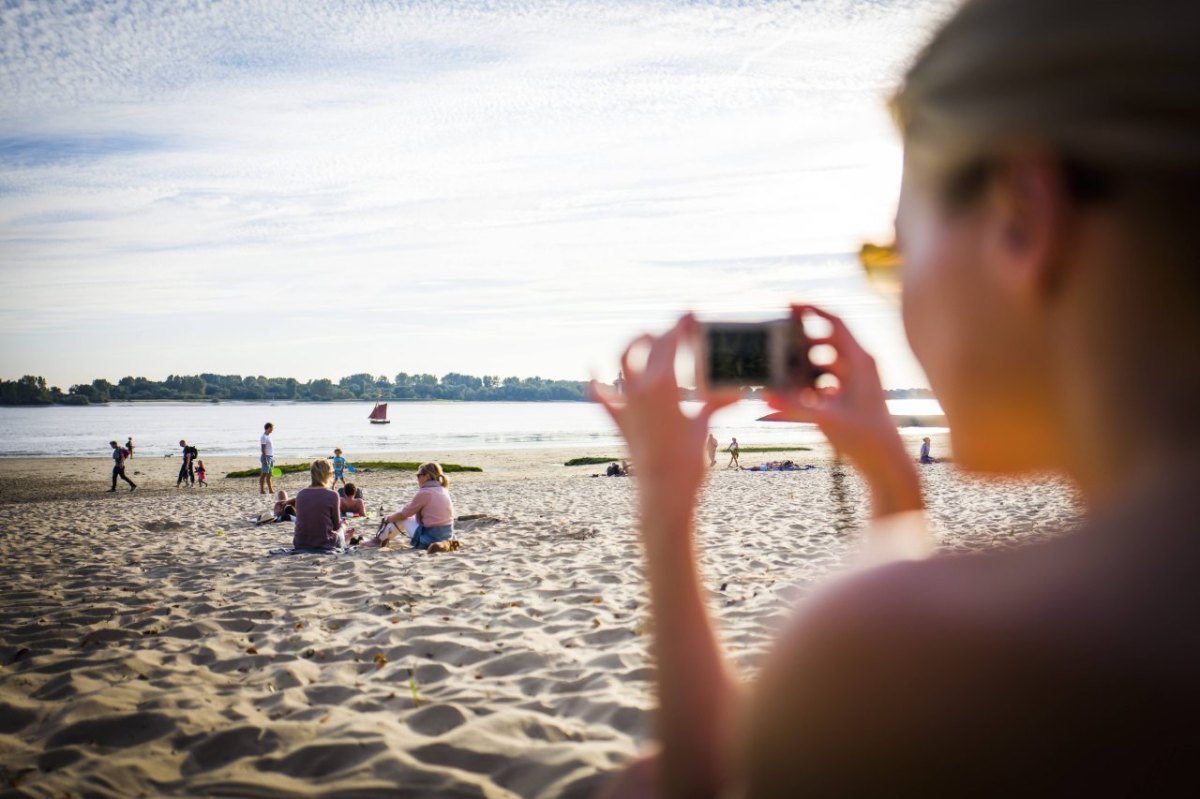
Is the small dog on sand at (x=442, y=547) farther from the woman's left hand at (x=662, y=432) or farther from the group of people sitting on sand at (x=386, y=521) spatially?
the woman's left hand at (x=662, y=432)

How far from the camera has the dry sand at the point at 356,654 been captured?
3732mm

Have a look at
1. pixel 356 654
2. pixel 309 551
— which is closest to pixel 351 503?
pixel 309 551

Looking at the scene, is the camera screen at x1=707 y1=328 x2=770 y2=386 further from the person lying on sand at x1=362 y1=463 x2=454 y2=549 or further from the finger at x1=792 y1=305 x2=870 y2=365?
the person lying on sand at x1=362 y1=463 x2=454 y2=549

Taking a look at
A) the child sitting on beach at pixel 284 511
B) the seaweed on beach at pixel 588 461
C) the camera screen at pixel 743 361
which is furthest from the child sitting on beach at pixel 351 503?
the seaweed on beach at pixel 588 461

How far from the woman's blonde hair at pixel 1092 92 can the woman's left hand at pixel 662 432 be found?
568 millimetres

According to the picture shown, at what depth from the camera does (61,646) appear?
5.78 meters

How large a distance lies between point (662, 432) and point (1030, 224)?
591 mm

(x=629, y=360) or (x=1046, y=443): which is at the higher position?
(x=629, y=360)

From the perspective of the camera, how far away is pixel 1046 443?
2.42ft

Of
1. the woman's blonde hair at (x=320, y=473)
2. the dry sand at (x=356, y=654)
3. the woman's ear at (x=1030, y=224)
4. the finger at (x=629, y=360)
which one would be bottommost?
the dry sand at (x=356, y=654)

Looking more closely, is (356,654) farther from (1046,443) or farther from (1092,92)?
(1092,92)

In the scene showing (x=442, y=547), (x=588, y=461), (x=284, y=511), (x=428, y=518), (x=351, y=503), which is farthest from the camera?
(x=588, y=461)

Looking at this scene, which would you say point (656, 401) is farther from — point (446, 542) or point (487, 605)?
point (446, 542)

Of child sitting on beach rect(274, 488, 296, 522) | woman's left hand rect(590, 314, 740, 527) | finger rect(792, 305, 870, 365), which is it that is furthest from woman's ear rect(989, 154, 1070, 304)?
child sitting on beach rect(274, 488, 296, 522)
